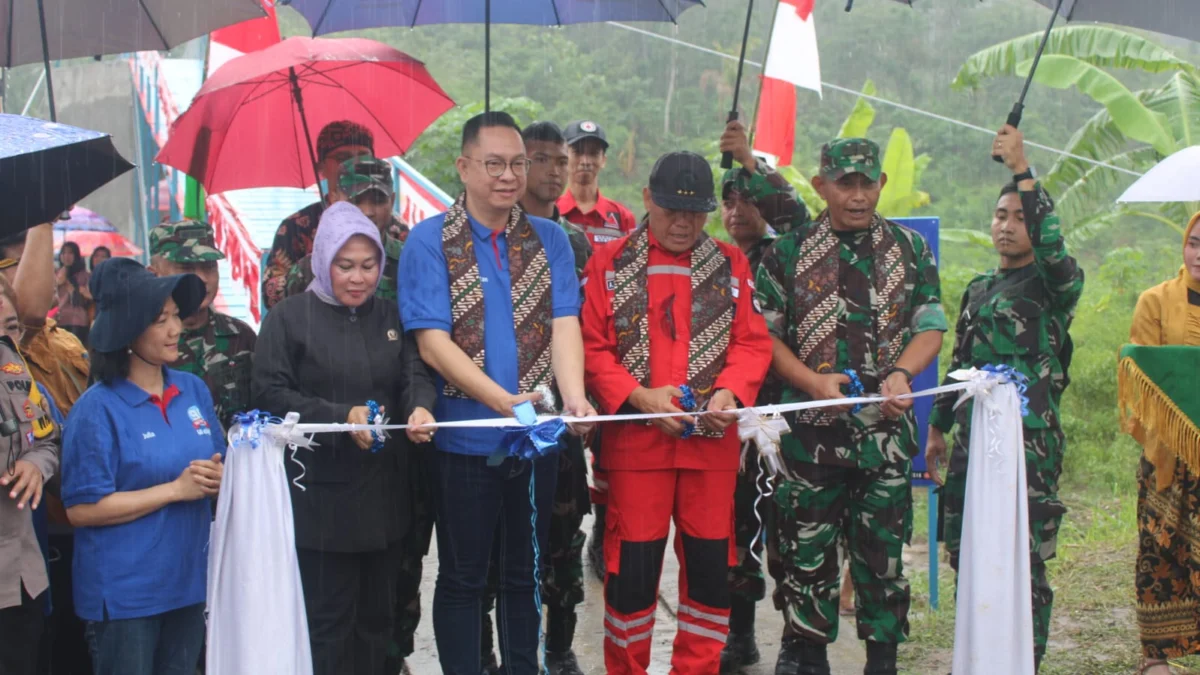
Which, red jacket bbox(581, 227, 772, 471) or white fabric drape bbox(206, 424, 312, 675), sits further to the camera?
red jacket bbox(581, 227, 772, 471)

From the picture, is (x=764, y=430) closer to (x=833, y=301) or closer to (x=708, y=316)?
(x=708, y=316)

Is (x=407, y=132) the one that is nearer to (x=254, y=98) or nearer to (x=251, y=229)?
(x=254, y=98)

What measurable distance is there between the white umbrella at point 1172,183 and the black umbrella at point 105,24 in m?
3.96

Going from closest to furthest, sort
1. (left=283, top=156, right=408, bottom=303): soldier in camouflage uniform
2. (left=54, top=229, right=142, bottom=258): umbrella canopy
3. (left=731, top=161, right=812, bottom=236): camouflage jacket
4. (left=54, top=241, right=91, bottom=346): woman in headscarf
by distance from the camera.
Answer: (left=283, top=156, right=408, bottom=303): soldier in camouflage uniform < (left=731, top=161, right=812, bottom=236): camouflage jacket < (left=54, top=241, right=91, bottom=346): woman in headscarf < (left=54, top=229, right=142, bottom=258): umbrella canopy

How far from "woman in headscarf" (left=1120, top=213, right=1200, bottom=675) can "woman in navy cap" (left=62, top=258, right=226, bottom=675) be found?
12.0ft

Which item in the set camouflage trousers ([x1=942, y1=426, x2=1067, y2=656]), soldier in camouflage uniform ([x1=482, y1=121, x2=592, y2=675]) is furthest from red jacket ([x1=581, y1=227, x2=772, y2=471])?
camouflage trousers ([x1=942, y1=426, x2=1067, y2=656])

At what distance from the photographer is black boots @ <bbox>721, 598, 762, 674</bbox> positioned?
5277 mm

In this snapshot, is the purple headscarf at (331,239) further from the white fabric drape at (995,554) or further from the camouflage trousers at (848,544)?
the white fabric drape at (995,554)

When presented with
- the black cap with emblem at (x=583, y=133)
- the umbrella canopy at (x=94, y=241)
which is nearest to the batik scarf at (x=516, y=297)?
the black cap with emblem at (x=583, y=133)

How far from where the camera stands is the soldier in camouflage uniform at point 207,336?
4.63 metres

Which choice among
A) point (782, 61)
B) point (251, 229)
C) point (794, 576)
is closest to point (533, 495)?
point (794, 576)

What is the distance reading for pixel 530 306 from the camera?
438 centimetres

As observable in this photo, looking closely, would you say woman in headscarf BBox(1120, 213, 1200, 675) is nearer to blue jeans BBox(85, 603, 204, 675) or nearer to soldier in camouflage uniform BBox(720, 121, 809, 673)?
soldier in camouflage uniform BBox(720, 121, 809, 673)

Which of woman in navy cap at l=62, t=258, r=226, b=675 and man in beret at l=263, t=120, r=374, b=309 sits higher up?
man in beret at l=263, t=120, r=374, b=309
